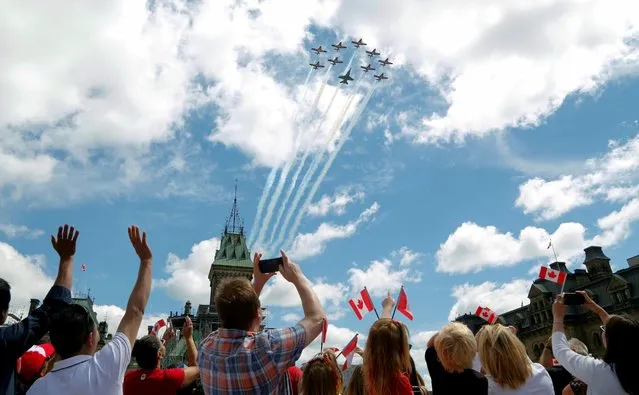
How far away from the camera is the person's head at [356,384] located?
5.95 meters

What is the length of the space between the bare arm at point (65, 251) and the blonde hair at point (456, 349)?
451 centimetres

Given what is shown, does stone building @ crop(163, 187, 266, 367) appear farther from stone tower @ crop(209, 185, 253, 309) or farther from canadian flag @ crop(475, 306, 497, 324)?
canadian flag @ crop(475, 306, 497, 324)

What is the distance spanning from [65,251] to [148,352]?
2.02m

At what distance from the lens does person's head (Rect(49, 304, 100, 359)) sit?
4633mm

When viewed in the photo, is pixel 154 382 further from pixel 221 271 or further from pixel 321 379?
pixel 221 271

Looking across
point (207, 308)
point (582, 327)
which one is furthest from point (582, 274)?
point (207, 308)

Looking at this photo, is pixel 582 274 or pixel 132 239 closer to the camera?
pixel 132 239

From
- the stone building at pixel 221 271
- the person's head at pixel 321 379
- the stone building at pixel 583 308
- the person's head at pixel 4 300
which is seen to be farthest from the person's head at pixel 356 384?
the stone building at pixel 221 271

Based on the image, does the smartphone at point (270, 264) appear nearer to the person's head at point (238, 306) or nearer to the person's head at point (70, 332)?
the person's head at point (238, 306)

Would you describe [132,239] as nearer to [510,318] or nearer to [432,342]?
[432,342]

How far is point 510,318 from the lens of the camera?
231ft

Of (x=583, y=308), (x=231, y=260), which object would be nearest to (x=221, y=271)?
(x=231, y=260)

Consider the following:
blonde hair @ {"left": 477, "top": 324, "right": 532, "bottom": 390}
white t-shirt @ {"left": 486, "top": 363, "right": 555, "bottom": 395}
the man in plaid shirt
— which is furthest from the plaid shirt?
white t-shirt @ {"left": 486, "top": 363, "right": 555, "bottom": 395}

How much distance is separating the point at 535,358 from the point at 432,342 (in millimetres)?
63420
